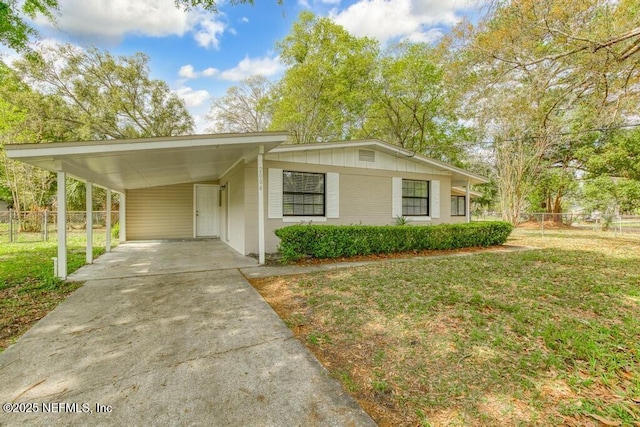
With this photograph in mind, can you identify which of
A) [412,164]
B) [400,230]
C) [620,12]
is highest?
[620,12]

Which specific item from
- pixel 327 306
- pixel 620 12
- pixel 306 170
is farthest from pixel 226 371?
pixel 620 12

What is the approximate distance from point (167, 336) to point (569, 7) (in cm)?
838

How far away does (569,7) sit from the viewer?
16.8 feet

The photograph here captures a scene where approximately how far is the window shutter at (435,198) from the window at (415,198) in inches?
6.7

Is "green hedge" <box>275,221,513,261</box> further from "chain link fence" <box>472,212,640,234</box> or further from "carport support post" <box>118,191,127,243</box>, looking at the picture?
"chain link fence" <box>472,212,640,234</box>

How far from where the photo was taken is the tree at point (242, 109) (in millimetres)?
19938

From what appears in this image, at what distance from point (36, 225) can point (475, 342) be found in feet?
62.2

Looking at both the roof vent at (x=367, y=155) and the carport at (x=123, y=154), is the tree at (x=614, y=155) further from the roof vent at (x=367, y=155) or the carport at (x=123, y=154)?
the carport at (x=123, y=154)

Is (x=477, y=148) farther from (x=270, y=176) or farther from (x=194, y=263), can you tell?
(x=194, y=263)

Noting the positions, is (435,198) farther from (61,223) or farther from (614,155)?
(614,155)

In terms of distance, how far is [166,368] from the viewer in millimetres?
2281

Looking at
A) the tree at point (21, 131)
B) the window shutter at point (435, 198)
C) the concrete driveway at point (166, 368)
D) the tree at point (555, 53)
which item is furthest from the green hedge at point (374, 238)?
the tree at point (21, 131)

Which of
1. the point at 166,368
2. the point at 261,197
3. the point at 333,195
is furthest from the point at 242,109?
the point at 166,368

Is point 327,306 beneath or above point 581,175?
beneath
